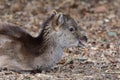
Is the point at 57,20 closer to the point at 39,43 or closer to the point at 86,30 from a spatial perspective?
the point at 39,43

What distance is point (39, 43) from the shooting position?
11055mm

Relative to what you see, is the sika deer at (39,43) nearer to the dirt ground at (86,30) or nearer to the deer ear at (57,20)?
the deer ear at (57,20)

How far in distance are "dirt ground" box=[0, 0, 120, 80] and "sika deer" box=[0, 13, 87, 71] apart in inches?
8.9

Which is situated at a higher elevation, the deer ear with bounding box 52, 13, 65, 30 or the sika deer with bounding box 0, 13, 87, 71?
the deer ear with bounding box 52, 13, 65, 30

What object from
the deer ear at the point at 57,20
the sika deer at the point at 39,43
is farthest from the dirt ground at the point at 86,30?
the deer ear at the point at 57,20

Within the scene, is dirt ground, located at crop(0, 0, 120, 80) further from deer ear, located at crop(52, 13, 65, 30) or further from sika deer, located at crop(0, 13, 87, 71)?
deer ear, located at crop(52, 13, 65, 30)

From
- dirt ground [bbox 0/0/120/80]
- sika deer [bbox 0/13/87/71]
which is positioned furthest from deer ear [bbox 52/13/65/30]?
dirt ground [bbox 0/0/120/80]

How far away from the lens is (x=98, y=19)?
57.8ft

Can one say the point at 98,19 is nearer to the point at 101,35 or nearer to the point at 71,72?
the point at 101,35

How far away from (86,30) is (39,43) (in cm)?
522

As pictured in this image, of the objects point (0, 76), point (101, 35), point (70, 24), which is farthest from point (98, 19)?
point (0, 76)

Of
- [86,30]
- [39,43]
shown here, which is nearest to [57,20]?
[39,43]

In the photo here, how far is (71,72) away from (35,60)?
69 cm

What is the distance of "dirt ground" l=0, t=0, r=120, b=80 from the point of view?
422 inches
